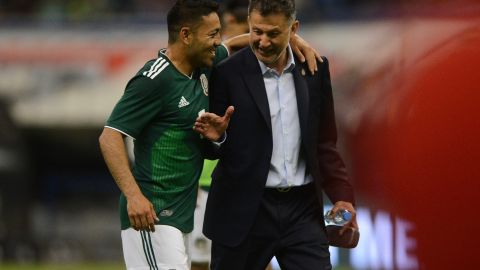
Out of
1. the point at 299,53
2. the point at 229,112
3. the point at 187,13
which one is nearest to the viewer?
the point at 229,112

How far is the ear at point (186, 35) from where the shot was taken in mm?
5395

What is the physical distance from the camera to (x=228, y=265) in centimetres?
538

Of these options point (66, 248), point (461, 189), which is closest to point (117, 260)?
point (66, 248)

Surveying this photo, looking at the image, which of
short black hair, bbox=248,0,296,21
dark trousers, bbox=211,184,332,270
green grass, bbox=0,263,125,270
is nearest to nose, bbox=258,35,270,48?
short black hair, bbox=248,0,296,21

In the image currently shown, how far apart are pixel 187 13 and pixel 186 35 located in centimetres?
11

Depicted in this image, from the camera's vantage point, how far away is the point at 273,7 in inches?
207

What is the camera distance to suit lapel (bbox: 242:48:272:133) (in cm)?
530

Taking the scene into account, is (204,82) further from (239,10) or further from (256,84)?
(239,10)

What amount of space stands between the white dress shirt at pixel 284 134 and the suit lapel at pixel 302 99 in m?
0.03

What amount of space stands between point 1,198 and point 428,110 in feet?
49.6

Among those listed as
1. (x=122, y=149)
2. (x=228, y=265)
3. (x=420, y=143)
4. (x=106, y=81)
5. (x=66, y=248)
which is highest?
(x=420, y=143)

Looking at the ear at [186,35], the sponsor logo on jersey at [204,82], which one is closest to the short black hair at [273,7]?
the ear at [186,35]

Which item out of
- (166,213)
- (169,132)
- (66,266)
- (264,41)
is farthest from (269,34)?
(66,266)

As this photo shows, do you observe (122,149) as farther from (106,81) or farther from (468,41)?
(106,81)
